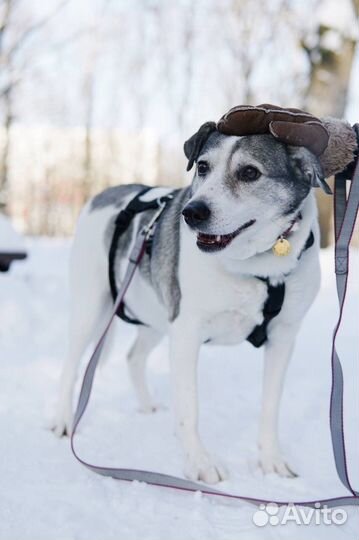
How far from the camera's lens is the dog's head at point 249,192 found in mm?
2754

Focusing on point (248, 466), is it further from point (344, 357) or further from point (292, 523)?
point (344, 357)

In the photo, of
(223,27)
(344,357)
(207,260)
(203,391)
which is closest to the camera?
(207,260)

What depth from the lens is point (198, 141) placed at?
124 inches

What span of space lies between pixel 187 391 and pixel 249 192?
106 centimetres

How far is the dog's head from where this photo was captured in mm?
2754

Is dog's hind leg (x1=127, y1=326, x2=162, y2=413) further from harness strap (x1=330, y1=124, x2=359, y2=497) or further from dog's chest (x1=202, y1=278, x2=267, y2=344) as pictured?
harness strap (x1=330, y1=124, x2=359, y2=497)

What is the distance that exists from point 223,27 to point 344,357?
710 inches

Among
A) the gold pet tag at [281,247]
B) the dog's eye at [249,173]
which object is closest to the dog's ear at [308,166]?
the dog's eye at [249,173]

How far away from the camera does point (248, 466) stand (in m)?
3.37

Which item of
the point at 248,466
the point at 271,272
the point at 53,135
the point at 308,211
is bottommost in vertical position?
the point at 53,135

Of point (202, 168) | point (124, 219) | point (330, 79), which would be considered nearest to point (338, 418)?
point (202, 168)

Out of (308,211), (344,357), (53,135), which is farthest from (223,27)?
(308,211)

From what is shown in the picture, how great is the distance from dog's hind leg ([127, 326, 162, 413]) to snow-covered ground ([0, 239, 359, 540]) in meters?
0.09

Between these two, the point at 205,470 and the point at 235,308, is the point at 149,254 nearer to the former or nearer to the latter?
the point at 235,308
